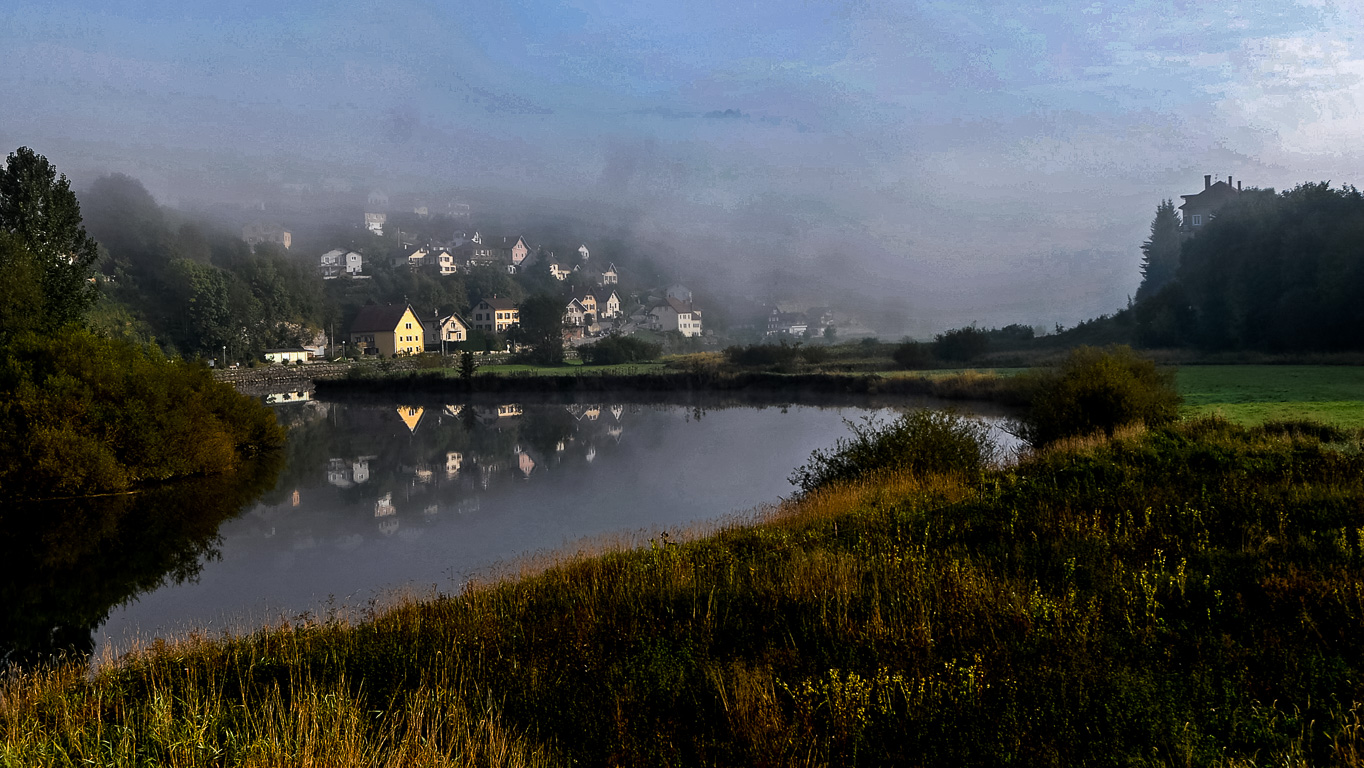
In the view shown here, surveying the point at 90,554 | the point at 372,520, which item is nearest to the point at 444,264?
the point at 372,520

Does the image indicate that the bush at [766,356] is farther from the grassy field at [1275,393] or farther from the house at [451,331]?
the house at [451,331]

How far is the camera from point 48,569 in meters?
16.5

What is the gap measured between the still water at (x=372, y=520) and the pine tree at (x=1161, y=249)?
82.8 m

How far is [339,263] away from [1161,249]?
170580mm

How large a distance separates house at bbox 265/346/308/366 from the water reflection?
227 feet

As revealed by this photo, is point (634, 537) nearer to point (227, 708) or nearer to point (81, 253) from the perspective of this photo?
point (227, 708)

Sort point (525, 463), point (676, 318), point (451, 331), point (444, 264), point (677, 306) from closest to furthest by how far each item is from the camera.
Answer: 1. point (525, 463)
2. point (451, 331)
3. point (676, 318)
4. point (677, 306)
5. point (444, 264)

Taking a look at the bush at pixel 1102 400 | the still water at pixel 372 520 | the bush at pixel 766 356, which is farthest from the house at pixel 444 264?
the bush at pixel 1102 400

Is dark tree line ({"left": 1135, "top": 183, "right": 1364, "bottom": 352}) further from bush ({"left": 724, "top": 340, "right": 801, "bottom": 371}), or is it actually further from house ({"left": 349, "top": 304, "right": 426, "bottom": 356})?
house ({"left": 349, "top": 304, "right": 426, "bottom": 356})

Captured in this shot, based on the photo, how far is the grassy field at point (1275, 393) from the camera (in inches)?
920

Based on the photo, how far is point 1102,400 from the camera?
24.2 metres

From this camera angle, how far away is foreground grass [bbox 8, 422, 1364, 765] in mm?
5418

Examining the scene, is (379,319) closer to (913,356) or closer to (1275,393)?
(913,356)

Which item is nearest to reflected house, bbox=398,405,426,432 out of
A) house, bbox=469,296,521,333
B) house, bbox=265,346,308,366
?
house, bbox=265,346,308,366
